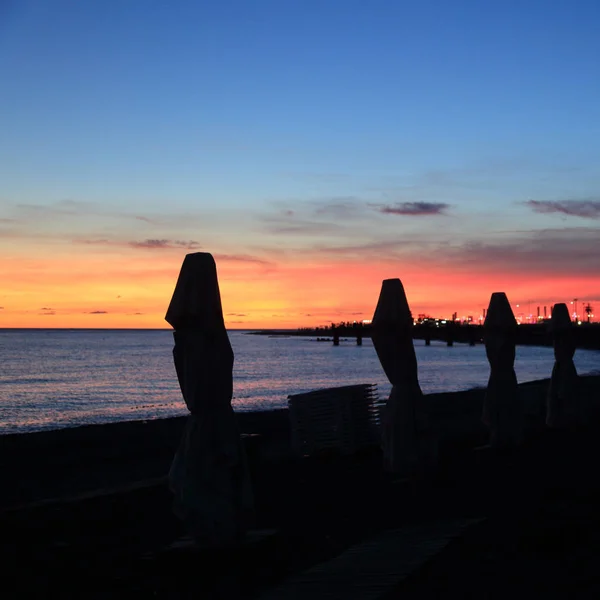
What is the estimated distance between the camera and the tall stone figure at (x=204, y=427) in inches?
225

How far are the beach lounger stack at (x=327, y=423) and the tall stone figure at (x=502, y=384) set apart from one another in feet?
6.49

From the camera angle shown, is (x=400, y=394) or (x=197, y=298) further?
(x=400, y=394)

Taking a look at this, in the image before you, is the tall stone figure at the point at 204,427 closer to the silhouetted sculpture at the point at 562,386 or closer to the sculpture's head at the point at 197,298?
the sculpture's head at the point at 197,298

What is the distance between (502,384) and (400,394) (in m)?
3.00

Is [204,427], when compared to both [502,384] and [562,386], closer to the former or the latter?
[502,384]

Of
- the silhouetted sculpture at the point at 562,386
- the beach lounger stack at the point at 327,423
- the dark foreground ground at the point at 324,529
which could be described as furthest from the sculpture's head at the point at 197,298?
the silhouetted sculpture at the point at 562,386

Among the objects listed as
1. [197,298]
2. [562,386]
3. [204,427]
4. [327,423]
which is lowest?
[327,423]

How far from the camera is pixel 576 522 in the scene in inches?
249

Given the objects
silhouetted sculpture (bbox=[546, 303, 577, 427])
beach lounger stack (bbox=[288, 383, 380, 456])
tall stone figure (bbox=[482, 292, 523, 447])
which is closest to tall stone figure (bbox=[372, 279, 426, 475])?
beach lounger stack (bbox=[288, 383, 380, 456])

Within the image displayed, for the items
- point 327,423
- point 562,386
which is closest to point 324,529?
point 327,423

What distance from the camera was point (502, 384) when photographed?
11672mm

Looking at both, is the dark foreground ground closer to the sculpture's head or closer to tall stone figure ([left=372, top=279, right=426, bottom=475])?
tall stone figure ([left=372, top=279, right=426, bottom=475])

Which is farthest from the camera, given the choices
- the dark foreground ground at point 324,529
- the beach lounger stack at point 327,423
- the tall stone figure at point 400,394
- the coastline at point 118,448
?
the beach lounger stack at point 327,423

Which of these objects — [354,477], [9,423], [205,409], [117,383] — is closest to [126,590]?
[205,409]
